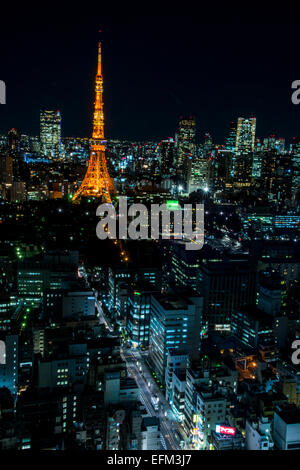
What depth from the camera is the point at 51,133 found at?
22594 millimetres

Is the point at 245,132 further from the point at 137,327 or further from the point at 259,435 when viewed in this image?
the point at 259,435

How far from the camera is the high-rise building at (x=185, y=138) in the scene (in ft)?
75.8

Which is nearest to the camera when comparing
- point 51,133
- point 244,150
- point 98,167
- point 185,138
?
point 98,167

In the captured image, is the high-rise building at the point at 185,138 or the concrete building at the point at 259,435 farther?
the high-rise building at the point at 185,138

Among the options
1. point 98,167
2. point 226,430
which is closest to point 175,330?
point 226,430

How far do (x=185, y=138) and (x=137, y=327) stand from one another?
59.6ft

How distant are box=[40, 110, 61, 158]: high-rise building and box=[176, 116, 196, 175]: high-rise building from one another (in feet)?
20.1

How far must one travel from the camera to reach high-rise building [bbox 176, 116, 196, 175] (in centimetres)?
2311

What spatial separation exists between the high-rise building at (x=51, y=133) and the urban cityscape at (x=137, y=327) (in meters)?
7.58

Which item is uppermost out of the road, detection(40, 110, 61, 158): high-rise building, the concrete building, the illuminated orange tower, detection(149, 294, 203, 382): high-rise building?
detection(40, 110, 61, 158): high-rise building

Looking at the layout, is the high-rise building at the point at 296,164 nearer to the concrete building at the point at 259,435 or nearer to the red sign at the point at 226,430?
the concrete building at the point at 259,435

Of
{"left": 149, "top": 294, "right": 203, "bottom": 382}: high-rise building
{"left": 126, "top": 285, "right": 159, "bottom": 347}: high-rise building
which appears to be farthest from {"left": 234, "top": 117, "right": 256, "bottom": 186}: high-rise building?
{"left": 149, "top": 294, "right": 203, "bottom": 382}: high-rise building

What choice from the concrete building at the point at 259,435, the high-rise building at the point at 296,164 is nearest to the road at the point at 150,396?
the concrete building at the point at 259,435

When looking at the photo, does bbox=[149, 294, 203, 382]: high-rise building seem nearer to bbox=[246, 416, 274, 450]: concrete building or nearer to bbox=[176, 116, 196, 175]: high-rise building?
bbox=[246, 416, 274, 450]: concrete building
